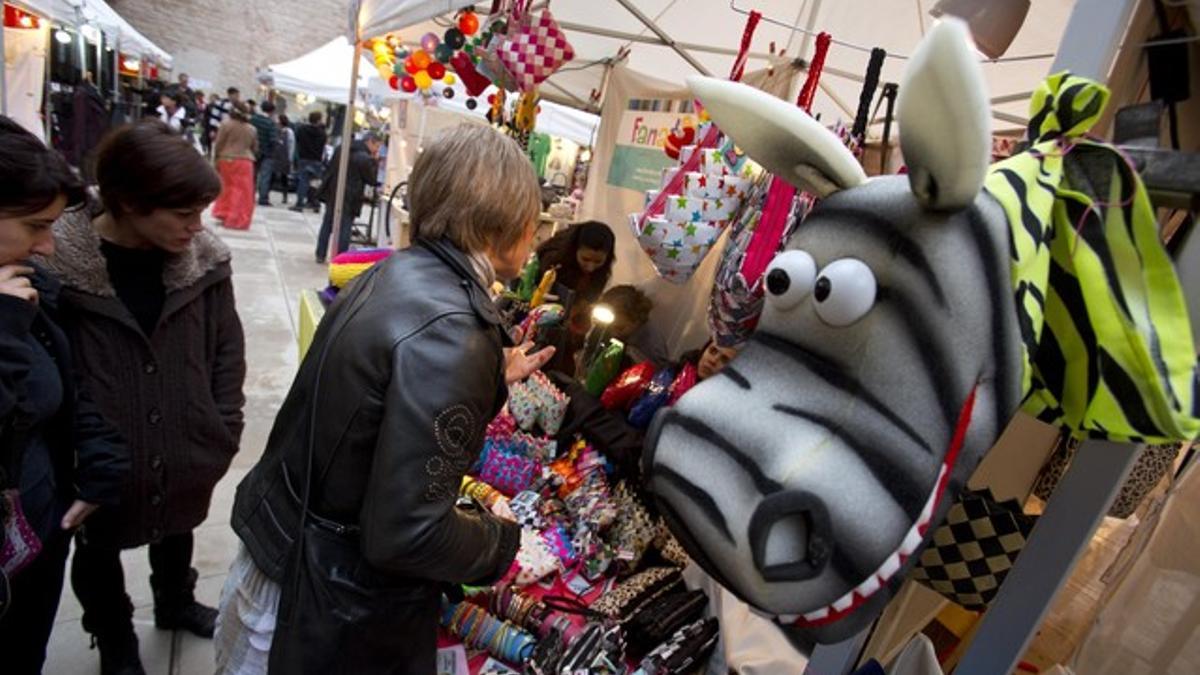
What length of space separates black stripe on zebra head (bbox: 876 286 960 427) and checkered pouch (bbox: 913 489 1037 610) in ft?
1.35

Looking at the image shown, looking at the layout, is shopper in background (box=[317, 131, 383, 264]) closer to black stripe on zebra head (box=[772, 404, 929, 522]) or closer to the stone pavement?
the stone pavement

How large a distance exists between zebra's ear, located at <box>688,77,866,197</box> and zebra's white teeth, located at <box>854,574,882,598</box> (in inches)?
14.8

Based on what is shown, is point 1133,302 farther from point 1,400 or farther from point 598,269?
point 598,269

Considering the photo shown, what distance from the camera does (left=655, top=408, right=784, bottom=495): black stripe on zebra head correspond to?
1.69ft

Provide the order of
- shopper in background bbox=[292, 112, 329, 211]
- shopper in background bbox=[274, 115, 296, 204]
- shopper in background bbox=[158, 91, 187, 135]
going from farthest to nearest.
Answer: shopper in background bbox=[158, 91, 187, 135] < shopper in background bbox=[274, 115, 296, 204] < shopper in background bbox=[292, 112, 329, 211]

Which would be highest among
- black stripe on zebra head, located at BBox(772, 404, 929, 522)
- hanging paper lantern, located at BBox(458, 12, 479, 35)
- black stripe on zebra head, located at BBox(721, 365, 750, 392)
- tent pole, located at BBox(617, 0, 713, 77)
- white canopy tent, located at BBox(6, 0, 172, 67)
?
tent pole, located at BBox(617, 0, 713, 77)

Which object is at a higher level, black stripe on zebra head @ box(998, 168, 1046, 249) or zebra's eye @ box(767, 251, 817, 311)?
black stripe on zebra head @ box(998, 168, 1046, 249)

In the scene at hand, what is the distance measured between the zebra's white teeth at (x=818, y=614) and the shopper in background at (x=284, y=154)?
12.4m

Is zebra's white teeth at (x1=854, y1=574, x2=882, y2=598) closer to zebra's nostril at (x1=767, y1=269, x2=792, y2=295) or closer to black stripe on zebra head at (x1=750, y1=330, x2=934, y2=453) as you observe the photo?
black stripe on zebra head at (x1=750, y1=330, x2=934, y2=453)

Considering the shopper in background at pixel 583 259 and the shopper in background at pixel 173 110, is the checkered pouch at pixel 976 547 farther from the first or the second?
the shopper in background at pixel 173 110

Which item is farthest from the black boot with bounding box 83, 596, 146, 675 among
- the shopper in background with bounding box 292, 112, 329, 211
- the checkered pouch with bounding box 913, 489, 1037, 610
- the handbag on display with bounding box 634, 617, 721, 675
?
the shopper in background with bounding box 292, 112, 329, 211

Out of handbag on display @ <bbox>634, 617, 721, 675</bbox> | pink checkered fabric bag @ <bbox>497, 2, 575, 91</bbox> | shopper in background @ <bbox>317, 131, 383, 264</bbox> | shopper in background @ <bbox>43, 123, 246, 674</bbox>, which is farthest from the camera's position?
shopper in background @ <bbox>317, 131, 383, 264</bbox>

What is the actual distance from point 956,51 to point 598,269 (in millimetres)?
3158

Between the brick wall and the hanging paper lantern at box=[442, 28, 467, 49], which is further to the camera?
the brick wall
